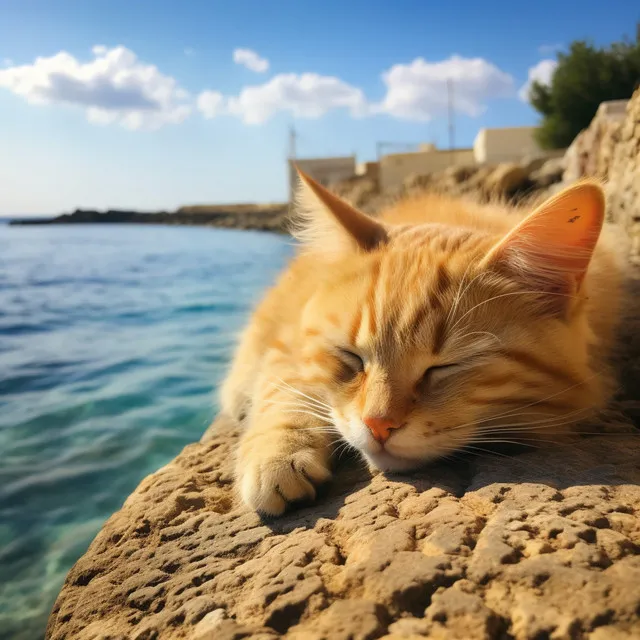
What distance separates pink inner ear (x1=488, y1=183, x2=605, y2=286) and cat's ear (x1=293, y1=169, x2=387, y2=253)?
1.55 ft

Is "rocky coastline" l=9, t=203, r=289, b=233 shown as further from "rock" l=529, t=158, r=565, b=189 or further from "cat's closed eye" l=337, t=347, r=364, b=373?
"cat's closed eye" l=337, t=347, r=364, b=373

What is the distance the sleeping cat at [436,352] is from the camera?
144 centimetres

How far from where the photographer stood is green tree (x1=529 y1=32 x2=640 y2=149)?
20.3 metres

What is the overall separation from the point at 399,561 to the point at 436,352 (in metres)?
0.56

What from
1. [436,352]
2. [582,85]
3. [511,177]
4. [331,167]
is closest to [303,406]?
[436,352]

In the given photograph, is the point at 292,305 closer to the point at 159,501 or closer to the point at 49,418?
the point at 159,501

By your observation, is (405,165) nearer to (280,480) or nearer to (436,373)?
(436,373)

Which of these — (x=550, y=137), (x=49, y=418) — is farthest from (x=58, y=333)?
(x=550, y=137)

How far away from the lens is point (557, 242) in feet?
4.93

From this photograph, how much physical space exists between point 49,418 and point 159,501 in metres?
2.33

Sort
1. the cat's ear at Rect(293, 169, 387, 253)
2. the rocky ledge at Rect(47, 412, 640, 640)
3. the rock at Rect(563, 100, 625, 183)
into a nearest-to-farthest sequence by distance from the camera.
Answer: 1. the rocky ledge at Rect(47, 412, 640, 640)
2. the cat's ear at Rect(293, 169, 387, 253)
3. the rock at Rect(563, 100, 625, 183)

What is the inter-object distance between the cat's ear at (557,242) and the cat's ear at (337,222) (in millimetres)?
464

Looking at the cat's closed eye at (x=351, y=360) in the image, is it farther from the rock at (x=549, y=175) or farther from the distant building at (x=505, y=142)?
A: the distant building at (x=505, y=142)

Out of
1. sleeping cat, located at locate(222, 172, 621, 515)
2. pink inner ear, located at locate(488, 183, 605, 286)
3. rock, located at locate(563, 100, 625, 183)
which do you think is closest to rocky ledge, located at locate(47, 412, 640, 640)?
sleeping cat, located at locate(222, 172, 621, 515)
